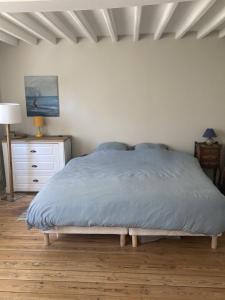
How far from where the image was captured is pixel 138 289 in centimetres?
227

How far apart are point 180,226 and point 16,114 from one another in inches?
109

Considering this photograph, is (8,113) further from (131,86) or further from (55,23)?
(131,86)

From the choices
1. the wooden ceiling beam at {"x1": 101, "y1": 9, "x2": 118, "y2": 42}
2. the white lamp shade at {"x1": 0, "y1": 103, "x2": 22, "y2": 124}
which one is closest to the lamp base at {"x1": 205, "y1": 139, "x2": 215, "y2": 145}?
the wooden ceiling beam at {"x1": 101, "y1": 9, "x2": 118, "y2": 42}

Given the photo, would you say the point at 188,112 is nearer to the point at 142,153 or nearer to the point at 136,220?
the point at 142,153

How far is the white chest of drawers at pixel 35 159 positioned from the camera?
4332 mm

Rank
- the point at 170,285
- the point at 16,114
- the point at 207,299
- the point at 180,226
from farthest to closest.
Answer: the point at 16,114
the point at 180,226
the point at 170,285
the point at 207,299

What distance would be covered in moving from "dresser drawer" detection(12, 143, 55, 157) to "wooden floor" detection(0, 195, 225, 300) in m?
1.50

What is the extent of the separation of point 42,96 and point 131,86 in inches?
59.0

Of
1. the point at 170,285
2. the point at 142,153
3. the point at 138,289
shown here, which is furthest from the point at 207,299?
the point at 142,153

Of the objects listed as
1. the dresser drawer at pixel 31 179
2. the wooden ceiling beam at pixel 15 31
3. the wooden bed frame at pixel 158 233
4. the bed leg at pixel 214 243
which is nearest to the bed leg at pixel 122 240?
the wooden bed frame at pixel 158 233

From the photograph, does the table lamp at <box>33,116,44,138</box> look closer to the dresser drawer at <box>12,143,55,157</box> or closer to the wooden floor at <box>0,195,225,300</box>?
the dresser drawer at <box>12,143,55,157</box>

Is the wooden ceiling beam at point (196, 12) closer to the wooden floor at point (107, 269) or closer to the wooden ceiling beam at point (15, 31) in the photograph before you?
the wooden ceiling beam at point (15, 31)

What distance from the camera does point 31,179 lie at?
4438 millimetres

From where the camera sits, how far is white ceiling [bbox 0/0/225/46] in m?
2.26
